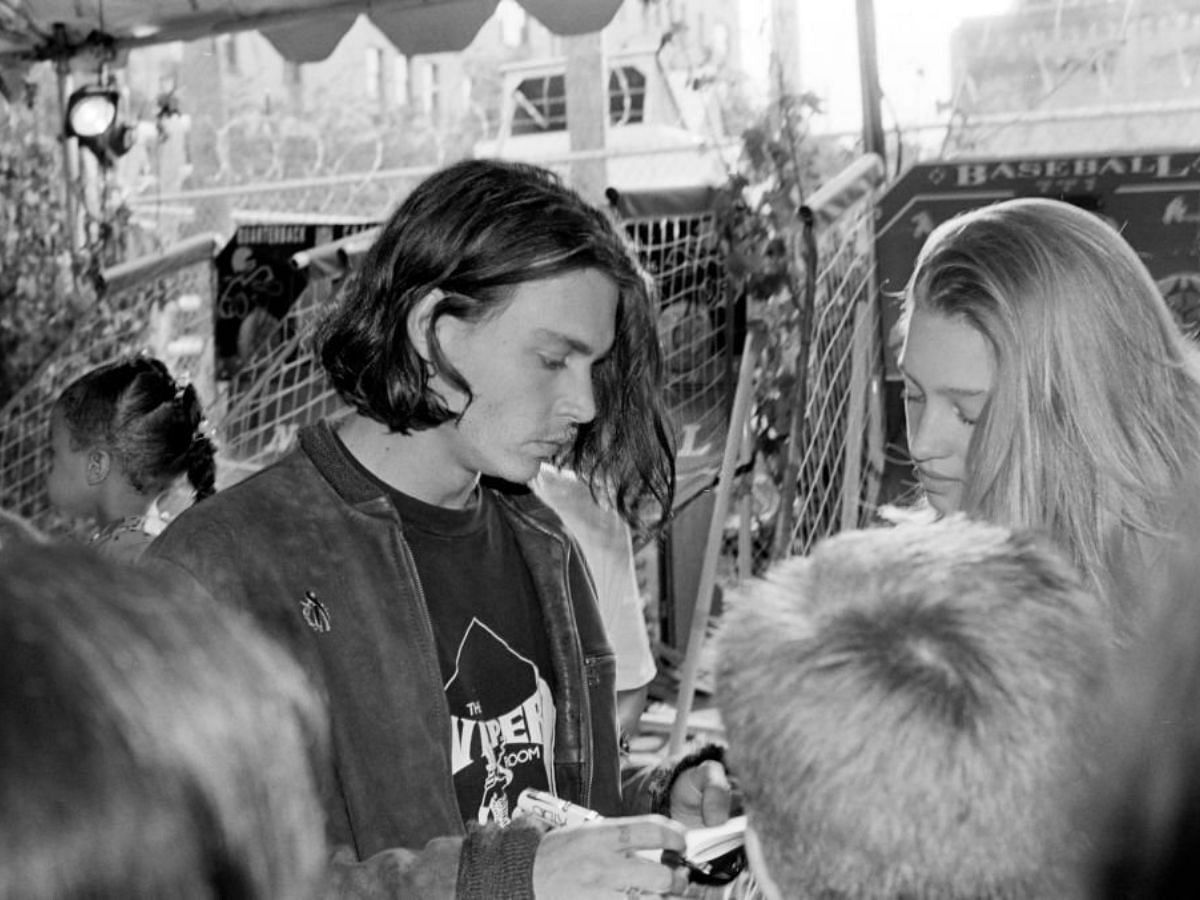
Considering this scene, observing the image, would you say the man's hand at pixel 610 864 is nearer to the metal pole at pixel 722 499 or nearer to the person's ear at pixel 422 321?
the person's ear at pixel 422 321

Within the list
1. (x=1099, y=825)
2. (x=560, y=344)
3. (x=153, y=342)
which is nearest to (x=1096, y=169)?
(x=560, y=344)

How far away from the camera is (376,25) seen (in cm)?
482

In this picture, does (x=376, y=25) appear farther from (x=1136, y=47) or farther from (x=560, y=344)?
(x=560, y=344)

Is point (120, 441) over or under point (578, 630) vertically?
over

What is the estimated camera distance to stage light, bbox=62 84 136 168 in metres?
5.57

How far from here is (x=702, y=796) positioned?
5.79 feet

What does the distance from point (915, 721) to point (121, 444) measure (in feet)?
8.21

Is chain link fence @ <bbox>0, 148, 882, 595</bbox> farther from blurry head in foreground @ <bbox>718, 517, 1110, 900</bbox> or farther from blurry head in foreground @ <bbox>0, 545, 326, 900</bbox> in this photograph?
blurry head in foreground @ <bbox>0, 545, 326, 900</bbox>

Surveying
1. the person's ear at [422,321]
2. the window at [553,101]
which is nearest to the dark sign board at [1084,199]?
the person's ear at [422,321]

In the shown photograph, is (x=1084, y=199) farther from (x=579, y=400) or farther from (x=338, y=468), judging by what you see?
(x=338, y=468)

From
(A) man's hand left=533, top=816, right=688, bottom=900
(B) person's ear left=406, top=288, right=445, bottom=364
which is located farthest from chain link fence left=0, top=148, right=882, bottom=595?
(A) man's hand left=533, top=816, right=688, bottom=900

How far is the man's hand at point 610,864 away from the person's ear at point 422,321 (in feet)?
2.17

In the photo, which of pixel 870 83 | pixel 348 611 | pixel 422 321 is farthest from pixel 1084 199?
pixel 348 611

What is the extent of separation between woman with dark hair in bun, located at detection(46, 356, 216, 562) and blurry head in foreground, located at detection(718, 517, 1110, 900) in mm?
2338
